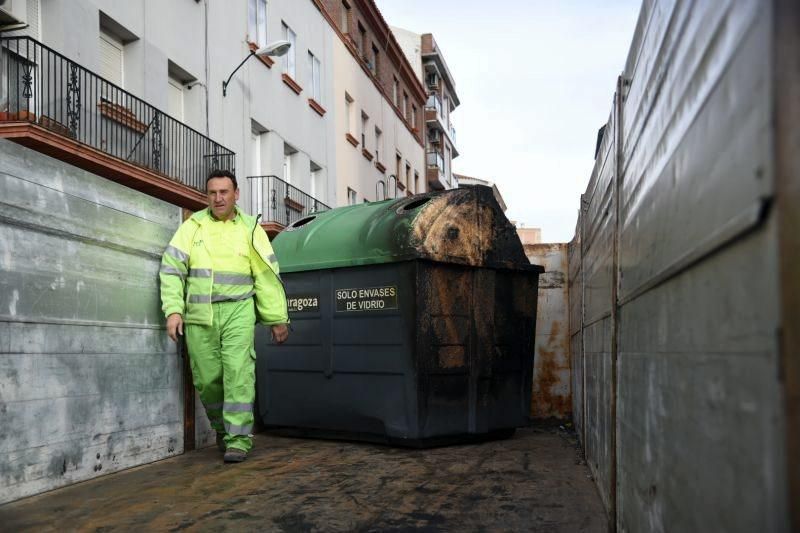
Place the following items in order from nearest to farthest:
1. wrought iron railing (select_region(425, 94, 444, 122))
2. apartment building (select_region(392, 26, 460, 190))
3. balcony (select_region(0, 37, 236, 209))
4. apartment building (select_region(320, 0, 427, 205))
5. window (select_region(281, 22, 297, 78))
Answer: balcony (select_region(0, 37, 236, 209)) < window (select_region(281, 22, 297, 78)) < apartment building (select_region(320, 0, 427, 205)) < apartment building (select_region(392, 26, 460, 190)) < wrought iron railing (select_region(425, 94, 444, 122))

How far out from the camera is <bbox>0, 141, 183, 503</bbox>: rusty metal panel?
3920mm

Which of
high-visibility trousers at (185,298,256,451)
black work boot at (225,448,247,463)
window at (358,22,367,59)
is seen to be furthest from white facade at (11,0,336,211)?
black work boot at (225,448,247,463)

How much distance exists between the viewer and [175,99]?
1327 cm

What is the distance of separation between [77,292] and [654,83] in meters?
3.33

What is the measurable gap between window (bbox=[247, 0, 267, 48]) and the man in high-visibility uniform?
10749 mm

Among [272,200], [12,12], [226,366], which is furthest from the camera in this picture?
[272,200]

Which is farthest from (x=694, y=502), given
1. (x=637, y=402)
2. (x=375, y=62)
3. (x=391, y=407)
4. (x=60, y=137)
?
(x=375, y=62)

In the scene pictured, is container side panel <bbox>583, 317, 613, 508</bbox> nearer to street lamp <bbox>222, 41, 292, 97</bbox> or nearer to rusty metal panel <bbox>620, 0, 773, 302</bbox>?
rusty metal panel <bbox>620, 0, 773, 302</bbox>

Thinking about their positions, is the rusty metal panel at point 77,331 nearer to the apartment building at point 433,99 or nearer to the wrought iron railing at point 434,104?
the apartment building at point 433,99

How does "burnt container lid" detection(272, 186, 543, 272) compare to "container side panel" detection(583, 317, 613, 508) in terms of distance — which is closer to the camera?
"container side panel" detection(583, 317, 613, 508)

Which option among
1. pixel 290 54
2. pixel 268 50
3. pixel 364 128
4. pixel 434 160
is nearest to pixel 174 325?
pixel 268 50

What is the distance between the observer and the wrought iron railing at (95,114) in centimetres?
909

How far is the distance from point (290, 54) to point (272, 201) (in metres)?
3.93

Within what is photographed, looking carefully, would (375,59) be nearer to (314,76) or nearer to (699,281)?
(314,76)
